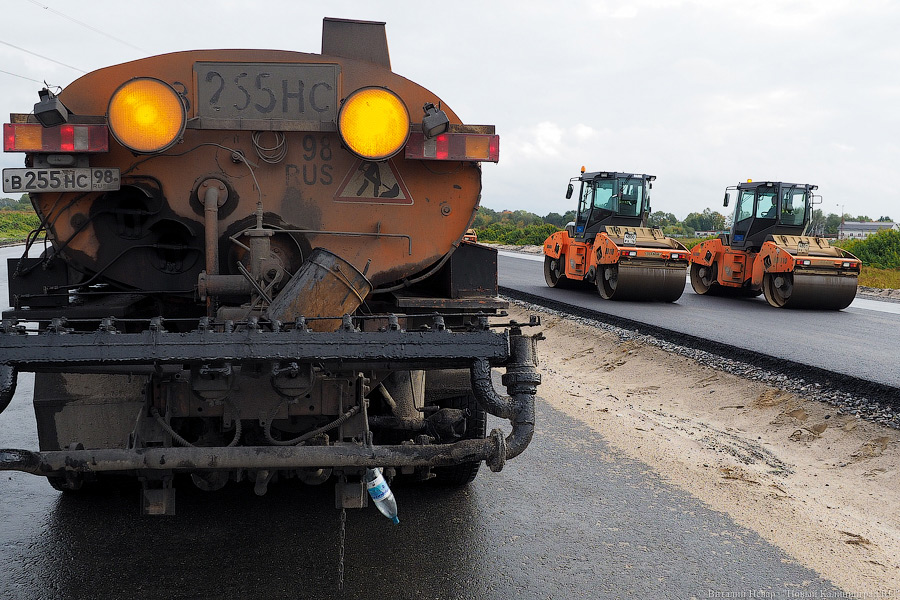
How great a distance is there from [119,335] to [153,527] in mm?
1622

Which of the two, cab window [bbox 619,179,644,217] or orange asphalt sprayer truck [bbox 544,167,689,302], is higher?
cab window [bbox 619,179,644,217]

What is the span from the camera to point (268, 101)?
→ 3598 mm

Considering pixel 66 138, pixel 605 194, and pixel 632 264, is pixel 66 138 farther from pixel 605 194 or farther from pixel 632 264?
pixel 605 194

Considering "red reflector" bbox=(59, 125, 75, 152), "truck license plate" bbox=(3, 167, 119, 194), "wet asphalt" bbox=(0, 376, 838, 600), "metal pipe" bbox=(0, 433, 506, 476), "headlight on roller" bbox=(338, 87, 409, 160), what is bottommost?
"wet asphalt" bbox=(0, 376, 838, 600)

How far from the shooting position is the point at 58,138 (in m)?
3.38

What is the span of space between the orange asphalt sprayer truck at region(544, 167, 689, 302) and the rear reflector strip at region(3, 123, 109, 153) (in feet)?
39.6

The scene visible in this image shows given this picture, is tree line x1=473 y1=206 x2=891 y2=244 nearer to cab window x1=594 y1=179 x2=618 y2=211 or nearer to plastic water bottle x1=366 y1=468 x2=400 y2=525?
cab window x1=594 y1=179 x2=618 y2=211

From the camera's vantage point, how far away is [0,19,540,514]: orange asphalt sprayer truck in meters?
2.88

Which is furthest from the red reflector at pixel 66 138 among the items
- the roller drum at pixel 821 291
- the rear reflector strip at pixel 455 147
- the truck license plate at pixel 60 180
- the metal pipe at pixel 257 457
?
the roller drum at pixel 821 291

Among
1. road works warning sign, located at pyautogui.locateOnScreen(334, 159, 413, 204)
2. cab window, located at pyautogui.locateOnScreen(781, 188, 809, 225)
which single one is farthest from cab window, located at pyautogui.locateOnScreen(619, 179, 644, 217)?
road works warning sign, located at pyautogui.locateOnScreen(334, 159, 413, 204)

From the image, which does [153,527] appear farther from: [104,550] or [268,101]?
[268,101]

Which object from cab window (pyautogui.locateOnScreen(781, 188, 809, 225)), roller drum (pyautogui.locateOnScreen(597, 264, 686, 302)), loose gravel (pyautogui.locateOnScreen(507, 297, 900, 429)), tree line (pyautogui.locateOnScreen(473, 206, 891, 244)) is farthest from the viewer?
tree line (pyautogui.locateOnScreen(473, 206, 891, 244))

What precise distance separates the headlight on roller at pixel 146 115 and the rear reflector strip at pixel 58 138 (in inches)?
6.0

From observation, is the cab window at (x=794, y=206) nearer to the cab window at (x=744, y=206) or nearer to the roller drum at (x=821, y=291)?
the cab window at (x=744, y=206)
